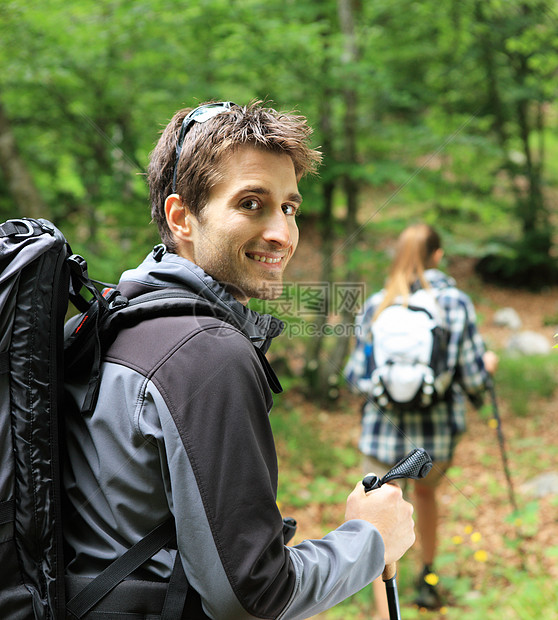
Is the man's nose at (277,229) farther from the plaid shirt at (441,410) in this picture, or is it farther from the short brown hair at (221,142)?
the plaid shirt at (441,410)

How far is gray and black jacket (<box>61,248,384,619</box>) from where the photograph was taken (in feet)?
3.67

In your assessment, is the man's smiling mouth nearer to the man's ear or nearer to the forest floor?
the man's ear

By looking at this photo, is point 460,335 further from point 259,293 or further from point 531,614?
point 259,293

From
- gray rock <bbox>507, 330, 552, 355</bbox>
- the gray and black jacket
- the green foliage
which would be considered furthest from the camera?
gray rock <bbox>507, 330, 552, 355</bbox>

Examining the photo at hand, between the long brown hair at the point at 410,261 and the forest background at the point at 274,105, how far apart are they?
77cm

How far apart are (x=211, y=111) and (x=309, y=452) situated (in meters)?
5.22

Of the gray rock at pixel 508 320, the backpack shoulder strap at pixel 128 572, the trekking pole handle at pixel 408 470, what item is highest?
the gray rock at pixel 508 320

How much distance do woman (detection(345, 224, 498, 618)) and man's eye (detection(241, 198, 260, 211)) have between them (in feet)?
7.80

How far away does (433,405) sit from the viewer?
3791mm

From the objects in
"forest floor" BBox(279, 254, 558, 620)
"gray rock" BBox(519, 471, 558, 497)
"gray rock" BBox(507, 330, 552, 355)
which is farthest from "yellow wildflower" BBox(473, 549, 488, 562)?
"gray rock" BBox(507, 330, 552, 355)

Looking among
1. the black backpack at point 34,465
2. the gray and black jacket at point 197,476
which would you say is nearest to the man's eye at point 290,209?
the gray and black jacket at point 197,476

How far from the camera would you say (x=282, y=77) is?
6273 mm

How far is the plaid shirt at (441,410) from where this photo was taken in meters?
3.76

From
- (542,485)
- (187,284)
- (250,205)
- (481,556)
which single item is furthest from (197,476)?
(542,485)
